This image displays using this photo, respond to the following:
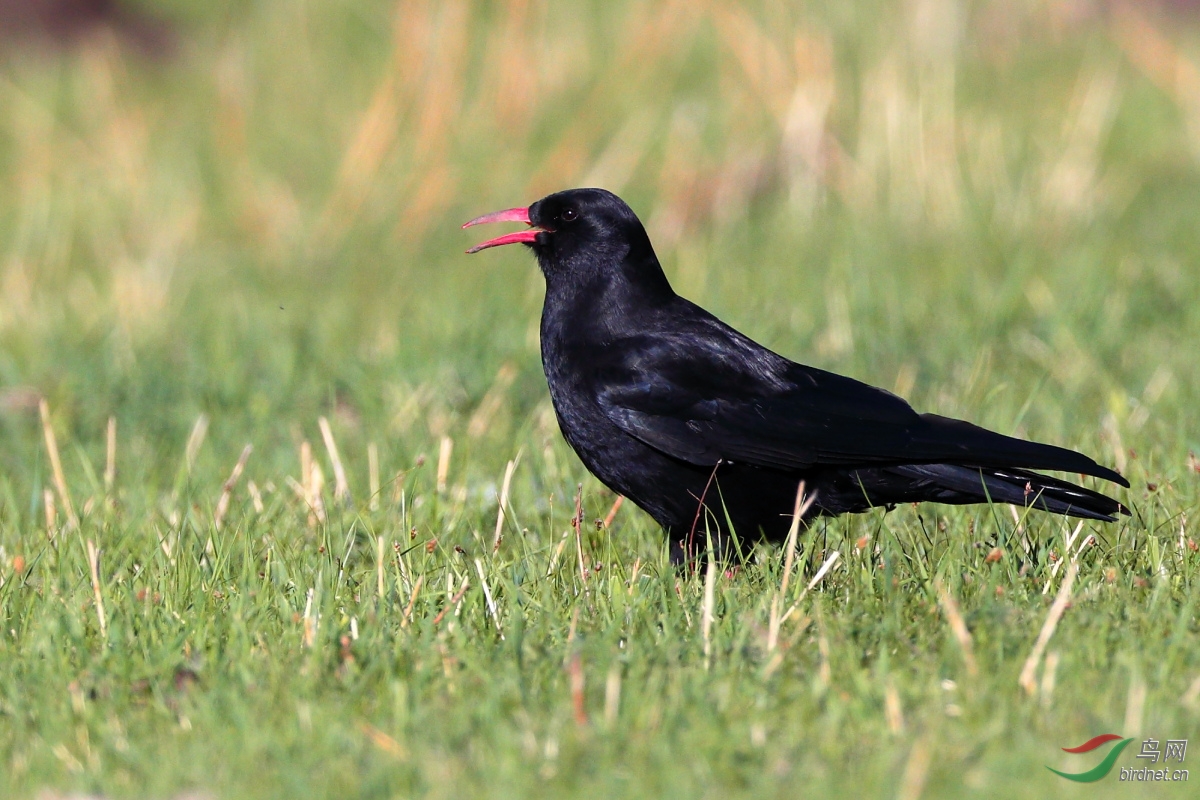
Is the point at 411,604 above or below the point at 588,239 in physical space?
below

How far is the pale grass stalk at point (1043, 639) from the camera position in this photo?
265 centimetres

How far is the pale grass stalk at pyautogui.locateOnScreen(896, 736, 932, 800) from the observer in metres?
2.28

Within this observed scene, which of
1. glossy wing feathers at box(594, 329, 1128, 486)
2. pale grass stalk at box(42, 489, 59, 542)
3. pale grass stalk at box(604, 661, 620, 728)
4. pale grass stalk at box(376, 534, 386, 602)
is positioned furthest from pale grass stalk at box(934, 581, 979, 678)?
pale grass stalk at box(42, 489, 59, 542)

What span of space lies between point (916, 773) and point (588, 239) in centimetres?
228

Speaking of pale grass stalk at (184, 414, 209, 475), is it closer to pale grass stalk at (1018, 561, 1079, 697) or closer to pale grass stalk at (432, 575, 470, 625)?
pale grass stalk at (432, 575, 470, 625)

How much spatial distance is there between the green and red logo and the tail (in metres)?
1.05

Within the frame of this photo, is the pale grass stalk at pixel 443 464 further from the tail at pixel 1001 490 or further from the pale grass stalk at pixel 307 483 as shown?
the tail at pixel 1001 490

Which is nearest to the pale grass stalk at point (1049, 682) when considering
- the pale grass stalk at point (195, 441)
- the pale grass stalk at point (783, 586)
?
the pale grass stalk at point (783, 586)

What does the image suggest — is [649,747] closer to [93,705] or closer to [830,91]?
[93,705]

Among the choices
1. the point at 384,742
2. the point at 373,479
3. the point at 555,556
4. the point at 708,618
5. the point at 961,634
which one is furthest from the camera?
the point at 373,479

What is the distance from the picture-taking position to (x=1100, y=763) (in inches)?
94.8

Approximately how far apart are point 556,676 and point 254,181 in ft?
26.1

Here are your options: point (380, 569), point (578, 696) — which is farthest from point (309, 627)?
point (578, 696)

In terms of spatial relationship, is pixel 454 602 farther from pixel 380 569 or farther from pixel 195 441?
pixel 195 441
